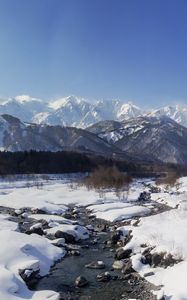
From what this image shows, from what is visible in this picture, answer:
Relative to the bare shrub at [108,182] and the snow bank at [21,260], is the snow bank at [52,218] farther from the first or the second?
the bare shrub at [108,182]

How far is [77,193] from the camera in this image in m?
108

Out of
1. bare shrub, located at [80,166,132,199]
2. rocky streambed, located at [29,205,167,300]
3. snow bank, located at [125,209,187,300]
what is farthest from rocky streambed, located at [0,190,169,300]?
bare shrub, located at [80,166,132,199]

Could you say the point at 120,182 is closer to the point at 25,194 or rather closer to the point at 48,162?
the point at 25,194

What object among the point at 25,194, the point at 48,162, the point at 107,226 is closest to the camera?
the point at 107,226

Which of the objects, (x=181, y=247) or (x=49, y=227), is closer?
(x=181, y=247)

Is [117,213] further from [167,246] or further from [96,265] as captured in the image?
[167,246]

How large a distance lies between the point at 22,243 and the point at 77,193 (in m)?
68.7

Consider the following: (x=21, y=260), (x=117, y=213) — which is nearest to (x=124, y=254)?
(x=21, y=260)

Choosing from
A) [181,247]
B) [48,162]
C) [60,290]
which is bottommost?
[60,290]

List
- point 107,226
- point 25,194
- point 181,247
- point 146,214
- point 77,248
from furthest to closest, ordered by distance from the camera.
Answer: point 25,194 < point 146,214 < point 107,226 < point 77,248 < point 181,247

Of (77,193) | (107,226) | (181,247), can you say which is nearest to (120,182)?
(77,193)

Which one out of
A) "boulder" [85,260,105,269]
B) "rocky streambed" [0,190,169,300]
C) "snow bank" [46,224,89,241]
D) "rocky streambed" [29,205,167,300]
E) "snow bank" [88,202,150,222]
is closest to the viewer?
"rocky streambed" [29,205,167,300]

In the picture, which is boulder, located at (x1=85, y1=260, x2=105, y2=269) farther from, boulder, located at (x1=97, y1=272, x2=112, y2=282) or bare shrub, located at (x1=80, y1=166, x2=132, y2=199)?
bare shrub, located at (x1=80, y1=166, x2=132, y2=199)

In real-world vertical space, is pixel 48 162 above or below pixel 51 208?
above
